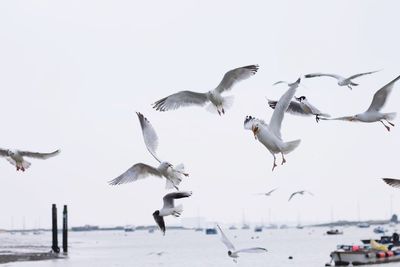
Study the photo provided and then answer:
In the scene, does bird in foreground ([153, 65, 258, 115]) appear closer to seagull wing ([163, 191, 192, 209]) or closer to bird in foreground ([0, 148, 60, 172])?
seagull wing ([163, 191, 192, 209])

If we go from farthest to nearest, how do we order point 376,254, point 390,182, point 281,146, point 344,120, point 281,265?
1. point 281,265
2. point 376,254
3. point 390,182
4. point 344,120
5. point 281,146

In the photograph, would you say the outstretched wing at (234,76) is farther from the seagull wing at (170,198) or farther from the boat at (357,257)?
the boat at (357,257)

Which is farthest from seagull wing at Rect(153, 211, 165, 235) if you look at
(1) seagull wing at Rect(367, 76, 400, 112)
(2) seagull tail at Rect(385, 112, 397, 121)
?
(2) seagull tail at Rect(385, 112, 397, 121)

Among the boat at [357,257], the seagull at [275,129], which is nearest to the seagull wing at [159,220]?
the seagull at [275,129]

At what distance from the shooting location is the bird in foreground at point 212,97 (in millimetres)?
19828

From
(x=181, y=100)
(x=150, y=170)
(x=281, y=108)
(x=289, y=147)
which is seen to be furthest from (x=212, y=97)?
(x=289, y=147)

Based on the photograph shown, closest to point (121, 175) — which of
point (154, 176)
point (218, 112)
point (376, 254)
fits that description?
point (154, 176)

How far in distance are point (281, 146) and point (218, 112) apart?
4245 mm

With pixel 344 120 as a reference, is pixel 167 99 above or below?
above

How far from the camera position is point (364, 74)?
16.3 meters

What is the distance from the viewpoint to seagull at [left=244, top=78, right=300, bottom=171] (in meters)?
15.2

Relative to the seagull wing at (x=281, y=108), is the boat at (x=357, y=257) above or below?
below

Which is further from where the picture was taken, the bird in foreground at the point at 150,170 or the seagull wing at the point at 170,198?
the seagull wing at the point at 170,198

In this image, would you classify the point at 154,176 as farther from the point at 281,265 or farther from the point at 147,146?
the point at 281,265
